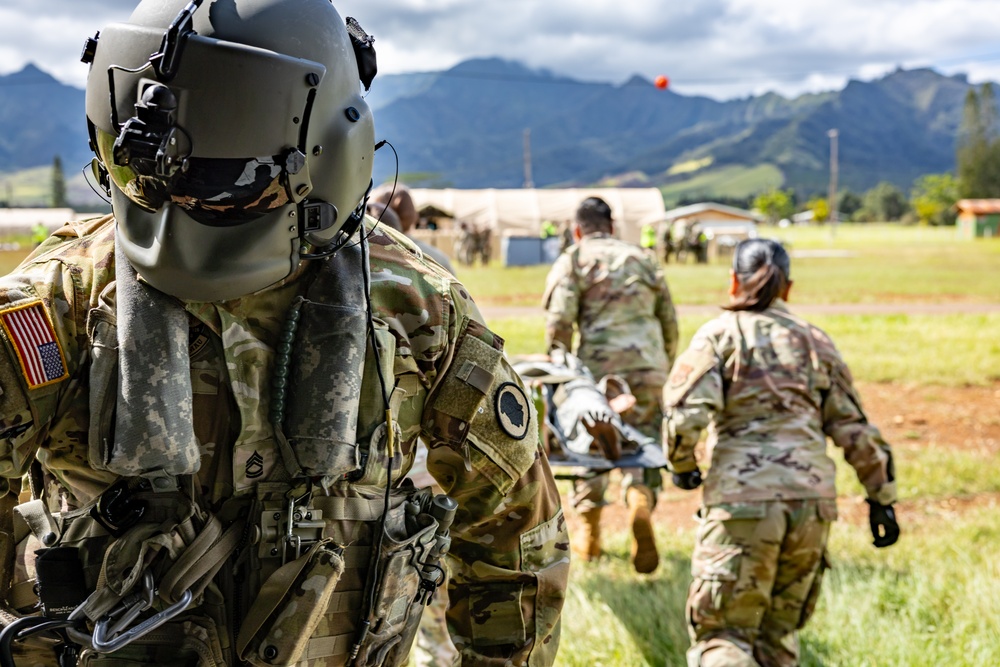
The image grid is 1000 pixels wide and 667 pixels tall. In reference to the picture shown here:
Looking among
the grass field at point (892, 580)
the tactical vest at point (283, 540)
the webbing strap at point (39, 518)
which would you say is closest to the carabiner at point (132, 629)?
the tactical vest at point (283, 540)

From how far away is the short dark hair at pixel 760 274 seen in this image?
4.07 meters

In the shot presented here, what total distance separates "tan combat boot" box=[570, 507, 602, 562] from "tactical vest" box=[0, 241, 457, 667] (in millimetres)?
3769

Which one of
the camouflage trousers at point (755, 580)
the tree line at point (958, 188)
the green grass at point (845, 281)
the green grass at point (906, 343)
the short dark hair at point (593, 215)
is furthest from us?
the tree line at point (958, 188)

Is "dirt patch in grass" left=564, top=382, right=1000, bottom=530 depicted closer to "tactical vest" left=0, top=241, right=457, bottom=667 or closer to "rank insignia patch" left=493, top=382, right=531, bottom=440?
"rank insignia patch" left=493, top=382, right=531, bottom=440

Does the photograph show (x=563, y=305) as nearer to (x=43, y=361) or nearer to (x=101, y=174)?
(x=101, y=174)

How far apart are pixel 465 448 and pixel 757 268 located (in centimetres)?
248

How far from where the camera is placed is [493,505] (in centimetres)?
200

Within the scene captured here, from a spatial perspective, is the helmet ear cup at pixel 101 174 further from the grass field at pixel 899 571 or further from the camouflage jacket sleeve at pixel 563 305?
the camouflage jacket sleeve at pixel 563 305

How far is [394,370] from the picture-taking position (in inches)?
74.5

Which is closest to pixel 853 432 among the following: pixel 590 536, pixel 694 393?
pixel 694 393

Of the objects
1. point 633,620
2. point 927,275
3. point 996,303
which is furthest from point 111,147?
point 927,275

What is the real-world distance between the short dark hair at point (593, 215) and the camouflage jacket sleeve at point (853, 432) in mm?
2624

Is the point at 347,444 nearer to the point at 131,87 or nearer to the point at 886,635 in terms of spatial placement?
the point at 131,87

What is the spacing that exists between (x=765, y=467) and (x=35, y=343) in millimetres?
2949
